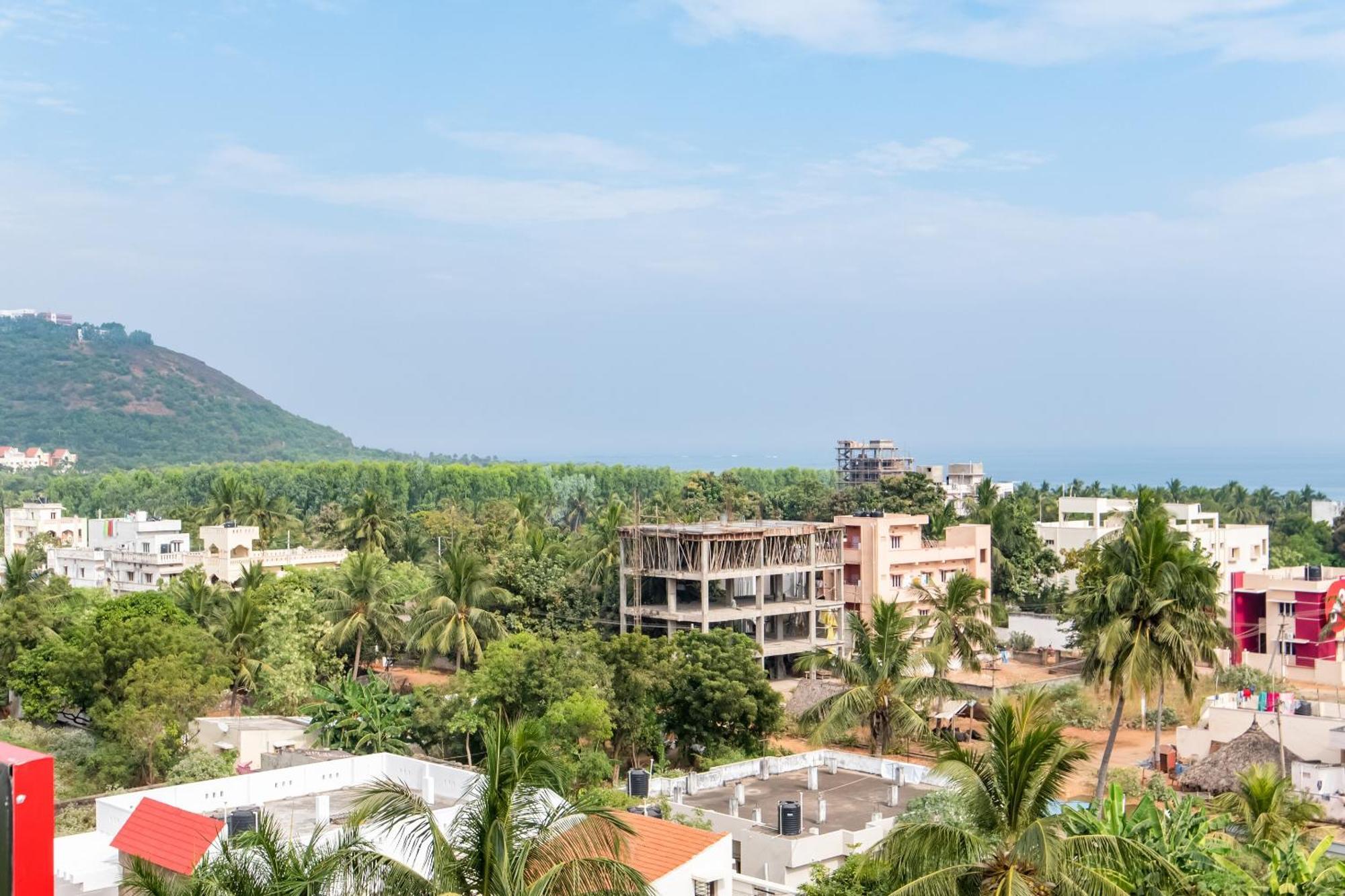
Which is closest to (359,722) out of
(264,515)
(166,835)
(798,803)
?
(166,835)

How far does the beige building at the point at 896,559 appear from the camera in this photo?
187ft

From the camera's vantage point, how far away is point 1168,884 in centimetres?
1498

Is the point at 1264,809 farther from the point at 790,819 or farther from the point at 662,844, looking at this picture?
the point at 662,844

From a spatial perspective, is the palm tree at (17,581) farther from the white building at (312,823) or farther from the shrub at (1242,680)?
the shrub at (1242,680)

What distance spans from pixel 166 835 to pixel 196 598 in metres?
30.9

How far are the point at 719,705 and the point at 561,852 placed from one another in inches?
962

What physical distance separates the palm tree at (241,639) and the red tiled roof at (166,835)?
22805mm

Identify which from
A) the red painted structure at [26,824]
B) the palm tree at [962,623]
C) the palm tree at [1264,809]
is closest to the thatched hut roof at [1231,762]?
the palm tree at [1264,809]

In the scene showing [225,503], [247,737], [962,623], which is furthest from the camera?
[225,503]

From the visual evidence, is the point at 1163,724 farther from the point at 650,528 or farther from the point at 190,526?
the point at 190,526

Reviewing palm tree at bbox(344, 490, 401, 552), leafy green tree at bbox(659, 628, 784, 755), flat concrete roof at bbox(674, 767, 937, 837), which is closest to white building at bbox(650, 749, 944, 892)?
flat concrete roof at bbox(674, 767, 937, 837)

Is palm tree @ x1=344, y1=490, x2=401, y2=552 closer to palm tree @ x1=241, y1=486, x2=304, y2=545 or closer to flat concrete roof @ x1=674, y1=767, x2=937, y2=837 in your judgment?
palm tree @ x1=241, y1=486, x2=304, y2=545

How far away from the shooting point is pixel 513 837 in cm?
1278

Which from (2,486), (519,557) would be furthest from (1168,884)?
(2,486)
